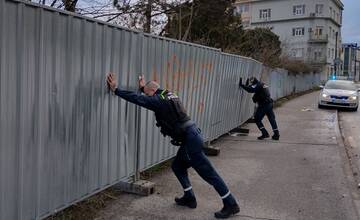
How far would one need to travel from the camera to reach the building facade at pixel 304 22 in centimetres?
8281

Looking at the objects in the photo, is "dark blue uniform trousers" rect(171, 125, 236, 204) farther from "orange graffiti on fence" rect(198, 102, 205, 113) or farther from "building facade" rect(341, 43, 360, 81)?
"building facade" rect(341, 43, 360, 81)

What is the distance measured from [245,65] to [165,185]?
652 centimetres

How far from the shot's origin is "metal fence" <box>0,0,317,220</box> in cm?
395

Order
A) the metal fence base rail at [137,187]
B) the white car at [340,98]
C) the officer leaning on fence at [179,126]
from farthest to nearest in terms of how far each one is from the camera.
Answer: the white car at [340,98], the metal fence base rail at [137,187], the officer leaning on fence at [179,126]

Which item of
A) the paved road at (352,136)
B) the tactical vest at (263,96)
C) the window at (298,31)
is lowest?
the paved road at (352,136)

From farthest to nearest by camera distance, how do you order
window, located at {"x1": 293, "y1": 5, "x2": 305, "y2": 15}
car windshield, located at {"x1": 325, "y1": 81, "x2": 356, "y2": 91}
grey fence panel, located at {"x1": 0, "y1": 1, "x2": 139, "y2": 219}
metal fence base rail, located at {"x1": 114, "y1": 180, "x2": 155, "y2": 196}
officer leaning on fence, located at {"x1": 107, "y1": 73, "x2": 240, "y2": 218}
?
window, located at {"x1": 293, "y1": 5, "x2": 305, "y2": 15} → car windshield, located at {"x1": 325, "y1": 81, "x2": 356, "y2": 91} → metal fence base rail, located at {"x1": 114, "y1": 180, "x2": 155, "y2": 196} → officer leaning on fence, located at {"x1": 107, "y1": 73, "x2": 240, "y2": 218} → grey fence panel, located at {"x1": 0, "y1": 1, "x2": 139, "y2": 219}

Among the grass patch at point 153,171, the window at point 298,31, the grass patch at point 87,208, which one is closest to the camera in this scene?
the grass patch at point 87,208

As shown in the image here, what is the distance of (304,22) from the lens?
83.8 m

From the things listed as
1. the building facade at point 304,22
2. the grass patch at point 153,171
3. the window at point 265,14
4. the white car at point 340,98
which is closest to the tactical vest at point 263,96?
the grass patch at point 153,171

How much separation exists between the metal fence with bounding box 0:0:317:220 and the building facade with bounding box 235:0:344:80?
251 ft

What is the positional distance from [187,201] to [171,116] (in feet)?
3.98

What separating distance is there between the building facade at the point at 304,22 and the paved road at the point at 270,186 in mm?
72058

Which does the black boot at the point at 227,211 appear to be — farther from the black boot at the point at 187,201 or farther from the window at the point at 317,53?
the window at the point at 317,53

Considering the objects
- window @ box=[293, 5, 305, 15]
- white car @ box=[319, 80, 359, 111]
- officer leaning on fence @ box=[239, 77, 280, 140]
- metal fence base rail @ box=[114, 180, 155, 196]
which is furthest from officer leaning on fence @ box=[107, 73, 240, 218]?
window @ box=[293, 5, 305, 15]
